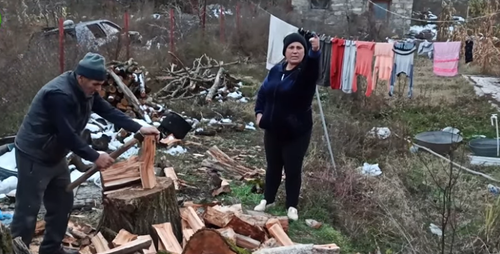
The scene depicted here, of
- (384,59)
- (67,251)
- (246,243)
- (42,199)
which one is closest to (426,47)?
(384,59)

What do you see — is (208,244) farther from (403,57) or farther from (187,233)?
(403,57)

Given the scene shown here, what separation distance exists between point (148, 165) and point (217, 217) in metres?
0.88

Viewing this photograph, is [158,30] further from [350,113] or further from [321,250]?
[321,250]

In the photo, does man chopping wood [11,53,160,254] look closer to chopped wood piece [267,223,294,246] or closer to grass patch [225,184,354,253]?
chopped wood piece [267,223,294,246]

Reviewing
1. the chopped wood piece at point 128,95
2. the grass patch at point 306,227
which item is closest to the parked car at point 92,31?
the chopped wood piece at point 128,95

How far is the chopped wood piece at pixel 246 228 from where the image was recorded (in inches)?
195

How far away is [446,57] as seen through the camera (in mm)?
8766

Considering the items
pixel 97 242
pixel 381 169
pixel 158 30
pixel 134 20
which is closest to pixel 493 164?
pixel 381 169

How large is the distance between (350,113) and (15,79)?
5872 millimetres

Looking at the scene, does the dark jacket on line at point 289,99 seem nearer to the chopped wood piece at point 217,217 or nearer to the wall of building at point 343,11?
the chopped wood piece at point 217,217

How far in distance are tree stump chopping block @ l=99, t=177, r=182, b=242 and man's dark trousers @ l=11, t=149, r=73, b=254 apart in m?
0.36

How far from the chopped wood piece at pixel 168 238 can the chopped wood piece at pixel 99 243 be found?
43cm

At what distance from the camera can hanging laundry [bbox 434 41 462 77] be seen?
8.71 metres

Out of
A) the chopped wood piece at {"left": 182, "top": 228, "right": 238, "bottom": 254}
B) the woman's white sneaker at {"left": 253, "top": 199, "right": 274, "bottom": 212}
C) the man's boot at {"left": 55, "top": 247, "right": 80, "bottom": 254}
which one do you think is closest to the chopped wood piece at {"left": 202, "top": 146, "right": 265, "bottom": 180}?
the woman's white sneaker at {"left": 253, "top": 199, "right": 274, "bottom": 212}
